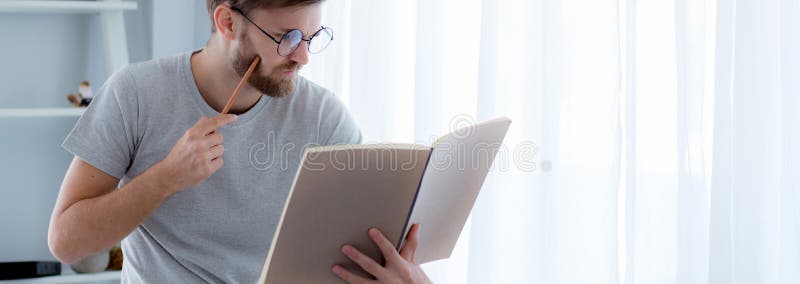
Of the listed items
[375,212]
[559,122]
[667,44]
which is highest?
[667,44]

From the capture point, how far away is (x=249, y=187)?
59.8 inches

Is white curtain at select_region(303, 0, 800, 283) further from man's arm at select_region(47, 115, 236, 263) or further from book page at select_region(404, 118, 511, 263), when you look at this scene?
man's arm at select_region(47, 115, 236, 263)

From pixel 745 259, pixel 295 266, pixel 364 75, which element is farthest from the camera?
pixel 364 75

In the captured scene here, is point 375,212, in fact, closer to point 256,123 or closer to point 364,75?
point 256,123

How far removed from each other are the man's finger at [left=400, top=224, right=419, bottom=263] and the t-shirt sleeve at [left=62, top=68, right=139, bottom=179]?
1.70ft

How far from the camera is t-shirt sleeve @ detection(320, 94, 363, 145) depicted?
62.4 inches

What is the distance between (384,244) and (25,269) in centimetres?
174

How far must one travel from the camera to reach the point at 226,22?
150cm

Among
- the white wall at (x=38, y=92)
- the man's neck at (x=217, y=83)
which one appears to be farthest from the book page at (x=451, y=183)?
the white wall at (x=38, y=92)

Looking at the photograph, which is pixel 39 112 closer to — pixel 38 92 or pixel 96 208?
pixel 38 92

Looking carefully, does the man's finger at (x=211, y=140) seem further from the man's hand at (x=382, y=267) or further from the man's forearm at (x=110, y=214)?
the man's hand at (x=382, y=267)

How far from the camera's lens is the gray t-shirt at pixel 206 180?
1478mm

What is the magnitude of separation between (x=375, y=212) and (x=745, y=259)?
60cm

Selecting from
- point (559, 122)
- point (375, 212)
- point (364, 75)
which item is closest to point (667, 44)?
point (559, 122)
